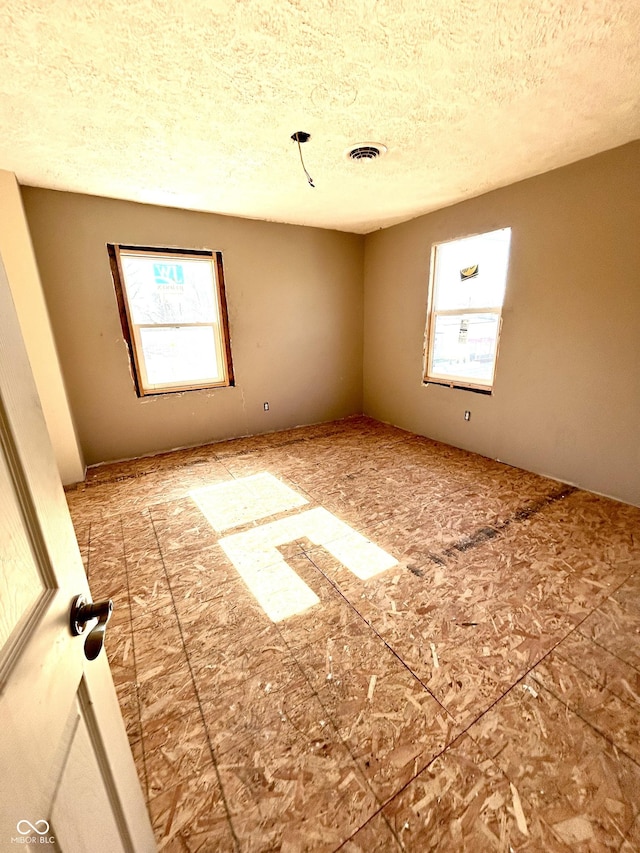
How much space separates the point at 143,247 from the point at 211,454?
2.22 metres

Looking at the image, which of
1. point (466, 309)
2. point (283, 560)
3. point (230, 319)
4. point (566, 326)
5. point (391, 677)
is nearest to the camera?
point (391, 677)

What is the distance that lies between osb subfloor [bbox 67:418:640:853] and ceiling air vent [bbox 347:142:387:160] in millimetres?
2546

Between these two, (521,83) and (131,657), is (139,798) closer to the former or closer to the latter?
(131,657)

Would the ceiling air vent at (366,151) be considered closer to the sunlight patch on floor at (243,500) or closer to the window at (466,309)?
the window at (466,309)

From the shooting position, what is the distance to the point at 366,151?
2.38 m

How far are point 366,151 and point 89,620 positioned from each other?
2.92 meters

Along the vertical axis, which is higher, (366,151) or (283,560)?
(366,151)

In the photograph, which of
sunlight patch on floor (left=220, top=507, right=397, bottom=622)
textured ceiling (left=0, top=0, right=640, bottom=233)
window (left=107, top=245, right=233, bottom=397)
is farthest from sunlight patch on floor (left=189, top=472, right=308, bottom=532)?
textured ceiling (left=0, top=0, right=640, bottom=233)

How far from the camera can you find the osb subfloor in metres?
1.06

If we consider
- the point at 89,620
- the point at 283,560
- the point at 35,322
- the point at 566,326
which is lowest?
the point at 283,560

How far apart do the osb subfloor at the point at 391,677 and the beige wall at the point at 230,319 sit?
1383 millimetres

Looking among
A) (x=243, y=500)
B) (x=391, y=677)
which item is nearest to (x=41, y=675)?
(x=391, y=677)

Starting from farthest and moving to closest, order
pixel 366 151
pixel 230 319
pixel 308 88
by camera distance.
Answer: pixel 230 319 → pixel 366 151 → pixel 308 88

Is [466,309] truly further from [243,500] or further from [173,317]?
[173,317]
